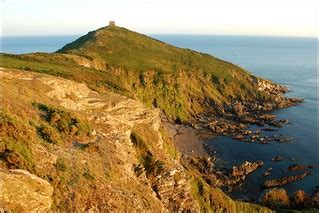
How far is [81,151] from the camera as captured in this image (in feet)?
108

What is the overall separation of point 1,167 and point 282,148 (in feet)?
263

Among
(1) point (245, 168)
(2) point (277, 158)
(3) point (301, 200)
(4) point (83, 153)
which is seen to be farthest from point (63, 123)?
(2) point (277, 158)

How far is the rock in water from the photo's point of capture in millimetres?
21359

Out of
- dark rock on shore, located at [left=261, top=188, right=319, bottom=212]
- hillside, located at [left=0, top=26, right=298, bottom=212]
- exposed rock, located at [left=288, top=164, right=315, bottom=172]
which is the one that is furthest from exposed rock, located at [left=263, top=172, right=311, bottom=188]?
hillside, located at [left=0, top=26, right=298, bottom=212]

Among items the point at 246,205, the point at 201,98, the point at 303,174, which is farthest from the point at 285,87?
the point at 246,205

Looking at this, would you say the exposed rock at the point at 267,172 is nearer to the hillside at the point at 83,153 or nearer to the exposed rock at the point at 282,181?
the exposed rock at the point at 282,181

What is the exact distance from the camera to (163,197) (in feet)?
129

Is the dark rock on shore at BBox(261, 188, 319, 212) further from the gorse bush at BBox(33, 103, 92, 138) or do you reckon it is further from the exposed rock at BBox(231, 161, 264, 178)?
the gorse bush at BBox(33, 103, 92, 138)

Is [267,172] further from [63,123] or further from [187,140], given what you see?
[63,123]

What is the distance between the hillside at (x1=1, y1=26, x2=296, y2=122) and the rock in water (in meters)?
72.6

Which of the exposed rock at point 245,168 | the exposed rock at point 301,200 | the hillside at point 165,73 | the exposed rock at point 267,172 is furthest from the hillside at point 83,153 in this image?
the hillside at point 165,73

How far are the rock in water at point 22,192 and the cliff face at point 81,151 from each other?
58 millimetres

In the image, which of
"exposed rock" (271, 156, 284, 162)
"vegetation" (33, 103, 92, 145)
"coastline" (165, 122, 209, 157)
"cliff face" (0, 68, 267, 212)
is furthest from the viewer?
"coastline" (165, 122, 209, 157)

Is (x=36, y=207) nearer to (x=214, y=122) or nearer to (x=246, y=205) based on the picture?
(x=246, y=205)
